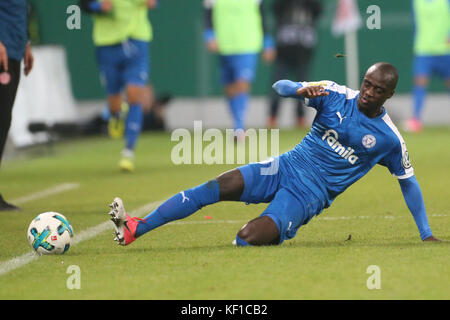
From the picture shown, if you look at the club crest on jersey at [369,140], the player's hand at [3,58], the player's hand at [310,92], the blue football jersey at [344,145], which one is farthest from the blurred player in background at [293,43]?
the player's hand at [310,92]

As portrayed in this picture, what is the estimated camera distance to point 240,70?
50.7 ft

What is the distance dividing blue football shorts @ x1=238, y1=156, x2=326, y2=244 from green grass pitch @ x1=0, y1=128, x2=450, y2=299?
181 millimetres

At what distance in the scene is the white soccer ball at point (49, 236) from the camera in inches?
244

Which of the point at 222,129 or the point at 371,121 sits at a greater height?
the point at 371,121

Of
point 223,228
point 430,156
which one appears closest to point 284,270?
point 223,228

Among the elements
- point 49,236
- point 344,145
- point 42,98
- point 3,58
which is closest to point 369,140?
point 344,145

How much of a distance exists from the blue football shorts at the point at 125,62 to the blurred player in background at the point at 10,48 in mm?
3371

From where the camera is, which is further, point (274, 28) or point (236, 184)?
point (274, 28)

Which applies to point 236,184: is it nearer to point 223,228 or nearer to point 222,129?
point 223,228

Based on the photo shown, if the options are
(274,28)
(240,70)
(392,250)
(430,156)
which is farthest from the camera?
(274,28)

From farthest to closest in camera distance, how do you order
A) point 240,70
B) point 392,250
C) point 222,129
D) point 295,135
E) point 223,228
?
1. point 222,129
2. point 295,135
3. point 240,70
4. point 223,228
5. point 392,250

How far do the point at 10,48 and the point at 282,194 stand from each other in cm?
326

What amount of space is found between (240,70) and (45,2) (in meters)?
7.70

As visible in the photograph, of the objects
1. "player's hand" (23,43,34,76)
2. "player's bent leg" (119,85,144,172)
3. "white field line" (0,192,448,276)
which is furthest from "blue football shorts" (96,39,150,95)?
"white field line" (0,192,448,276)
